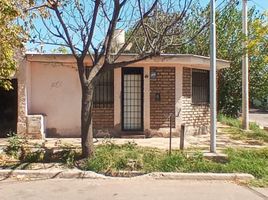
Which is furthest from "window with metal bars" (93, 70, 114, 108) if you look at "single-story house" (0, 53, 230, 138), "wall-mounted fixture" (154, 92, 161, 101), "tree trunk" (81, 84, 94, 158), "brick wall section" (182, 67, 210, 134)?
"tree trunk" (81, 84, 94, 158)

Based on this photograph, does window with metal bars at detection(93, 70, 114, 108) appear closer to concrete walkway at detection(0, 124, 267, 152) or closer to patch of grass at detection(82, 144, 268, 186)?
concrete walkway at detection(0, 124, 267, 152)

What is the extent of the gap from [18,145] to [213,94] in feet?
15.8

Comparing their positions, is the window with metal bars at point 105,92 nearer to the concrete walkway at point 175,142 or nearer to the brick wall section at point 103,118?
the brick wall section at point 103,118

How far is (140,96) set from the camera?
15883mm

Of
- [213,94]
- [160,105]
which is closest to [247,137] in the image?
[160,105]

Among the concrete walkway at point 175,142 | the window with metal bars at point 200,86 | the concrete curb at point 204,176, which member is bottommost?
the concrete curb at point 204,176

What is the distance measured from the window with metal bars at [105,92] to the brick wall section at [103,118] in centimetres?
14

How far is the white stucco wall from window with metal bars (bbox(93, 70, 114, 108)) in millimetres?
601

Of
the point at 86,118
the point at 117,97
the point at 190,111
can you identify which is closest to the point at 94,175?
the point at 86,118

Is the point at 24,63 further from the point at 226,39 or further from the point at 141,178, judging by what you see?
the point at 226,39

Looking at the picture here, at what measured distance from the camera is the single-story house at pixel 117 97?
15.5m

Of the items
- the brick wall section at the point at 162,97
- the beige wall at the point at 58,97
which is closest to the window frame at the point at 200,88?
the brick wall section at the point at 162,97

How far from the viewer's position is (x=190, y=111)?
1639 cm

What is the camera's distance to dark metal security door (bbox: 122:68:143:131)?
15.8 metres
